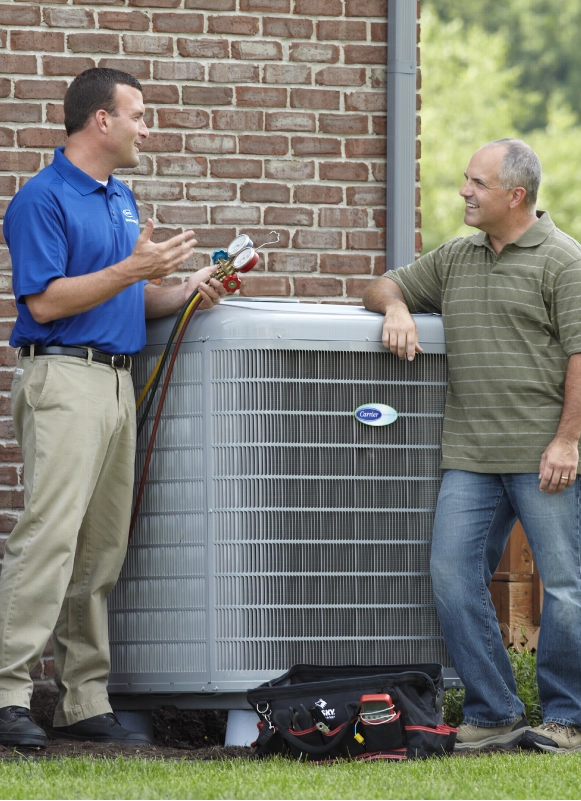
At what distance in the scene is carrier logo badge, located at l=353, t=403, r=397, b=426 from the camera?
3877 mm

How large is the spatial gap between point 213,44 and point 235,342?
1.60 meters

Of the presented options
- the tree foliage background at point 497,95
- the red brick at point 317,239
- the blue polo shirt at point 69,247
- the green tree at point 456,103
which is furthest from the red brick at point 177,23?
the green tree at point 456,103

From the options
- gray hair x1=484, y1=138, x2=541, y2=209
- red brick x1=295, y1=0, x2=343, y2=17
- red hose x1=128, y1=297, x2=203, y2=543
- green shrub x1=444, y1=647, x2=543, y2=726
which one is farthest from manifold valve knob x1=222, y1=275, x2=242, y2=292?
green shrub x1=444, y1=647, x2=543, y2=726

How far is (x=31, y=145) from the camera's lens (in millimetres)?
4664

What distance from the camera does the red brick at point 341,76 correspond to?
16.0 feet

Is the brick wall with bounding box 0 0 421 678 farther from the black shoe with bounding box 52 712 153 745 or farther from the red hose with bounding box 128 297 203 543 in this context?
the black shoe with bounding box 52 712 153 745

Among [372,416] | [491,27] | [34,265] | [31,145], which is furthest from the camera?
[491,27]

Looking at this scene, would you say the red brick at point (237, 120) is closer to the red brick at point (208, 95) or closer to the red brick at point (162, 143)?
the red brick at point (208, 95)

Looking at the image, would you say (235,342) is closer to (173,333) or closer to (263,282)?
(173,333)

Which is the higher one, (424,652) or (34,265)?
(34,265)

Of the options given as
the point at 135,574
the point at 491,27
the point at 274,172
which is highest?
the point at 491,27

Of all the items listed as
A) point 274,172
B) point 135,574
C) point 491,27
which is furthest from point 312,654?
point 491,27

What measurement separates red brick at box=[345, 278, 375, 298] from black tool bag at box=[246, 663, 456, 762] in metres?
1.87

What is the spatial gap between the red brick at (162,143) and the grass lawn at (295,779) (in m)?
2.47
